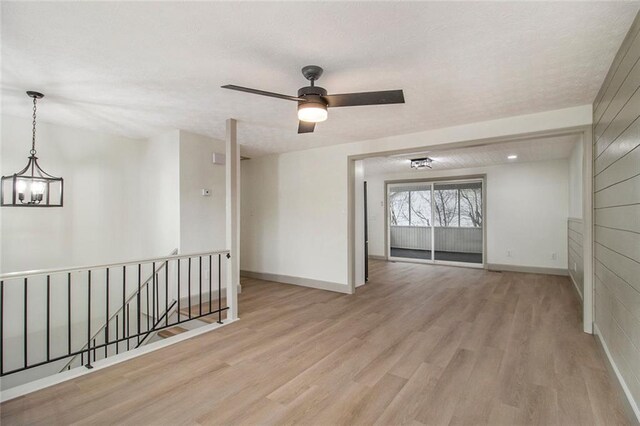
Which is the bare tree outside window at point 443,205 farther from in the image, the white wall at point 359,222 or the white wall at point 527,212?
the white wall at point 359,222

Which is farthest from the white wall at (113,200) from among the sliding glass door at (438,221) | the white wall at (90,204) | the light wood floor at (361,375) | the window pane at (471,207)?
the window pane at (471,207)

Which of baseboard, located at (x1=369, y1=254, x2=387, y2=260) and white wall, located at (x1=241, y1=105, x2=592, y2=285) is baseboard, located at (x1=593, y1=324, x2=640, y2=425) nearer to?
white wall, located at (x1=241, y1=105, x2=592, y2=285)

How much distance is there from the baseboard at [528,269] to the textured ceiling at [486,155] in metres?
2.25

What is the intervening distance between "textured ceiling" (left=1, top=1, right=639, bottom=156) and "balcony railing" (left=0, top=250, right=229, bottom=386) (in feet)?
5.80

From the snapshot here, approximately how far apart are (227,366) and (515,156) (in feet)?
20.1

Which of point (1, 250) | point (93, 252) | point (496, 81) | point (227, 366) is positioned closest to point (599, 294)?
point (496, 81)

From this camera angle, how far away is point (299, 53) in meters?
2.23

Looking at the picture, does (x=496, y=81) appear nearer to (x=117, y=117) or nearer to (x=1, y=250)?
(x=117, y=117)

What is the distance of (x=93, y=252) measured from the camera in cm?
435

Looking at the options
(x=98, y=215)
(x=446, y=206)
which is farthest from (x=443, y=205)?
(x=98, y=215)

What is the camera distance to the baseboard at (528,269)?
6289 millimetres

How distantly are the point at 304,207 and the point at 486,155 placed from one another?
3554mm

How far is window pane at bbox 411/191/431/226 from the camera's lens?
8320 mm

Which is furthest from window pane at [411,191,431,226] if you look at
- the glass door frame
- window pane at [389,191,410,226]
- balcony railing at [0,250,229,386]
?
balcony railing at [0,250,229,386]
